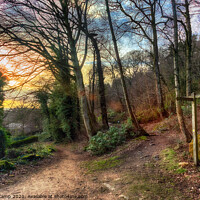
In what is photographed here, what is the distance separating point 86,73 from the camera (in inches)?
755

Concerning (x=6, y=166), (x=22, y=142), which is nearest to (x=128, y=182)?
(x=6, y=166)

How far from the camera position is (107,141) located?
8.13m

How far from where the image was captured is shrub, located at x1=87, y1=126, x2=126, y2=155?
26.3 feet

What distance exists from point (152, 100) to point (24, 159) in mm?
12659

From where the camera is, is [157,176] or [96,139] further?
[96,139]

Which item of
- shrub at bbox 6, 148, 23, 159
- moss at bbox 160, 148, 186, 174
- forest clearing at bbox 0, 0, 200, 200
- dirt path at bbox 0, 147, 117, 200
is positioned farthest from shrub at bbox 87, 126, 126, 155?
shrub at bbox 6, 148, 23, 159

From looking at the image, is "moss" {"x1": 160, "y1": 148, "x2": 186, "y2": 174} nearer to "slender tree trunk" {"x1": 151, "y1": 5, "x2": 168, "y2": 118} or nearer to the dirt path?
the dirt path

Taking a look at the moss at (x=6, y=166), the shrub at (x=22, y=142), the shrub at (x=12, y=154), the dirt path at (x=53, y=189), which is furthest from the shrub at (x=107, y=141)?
the shrub at (x=22, y=142)

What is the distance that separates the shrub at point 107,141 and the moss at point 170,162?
322 cm

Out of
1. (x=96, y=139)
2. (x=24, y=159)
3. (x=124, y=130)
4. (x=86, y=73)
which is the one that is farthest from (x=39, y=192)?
(x=86, y=73)

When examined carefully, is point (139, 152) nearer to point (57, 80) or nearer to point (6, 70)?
point (6, 70)

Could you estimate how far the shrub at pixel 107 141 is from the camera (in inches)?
316

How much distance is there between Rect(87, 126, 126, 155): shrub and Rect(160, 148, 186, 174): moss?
3.22 metres

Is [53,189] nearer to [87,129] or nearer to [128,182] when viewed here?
[128,182]
